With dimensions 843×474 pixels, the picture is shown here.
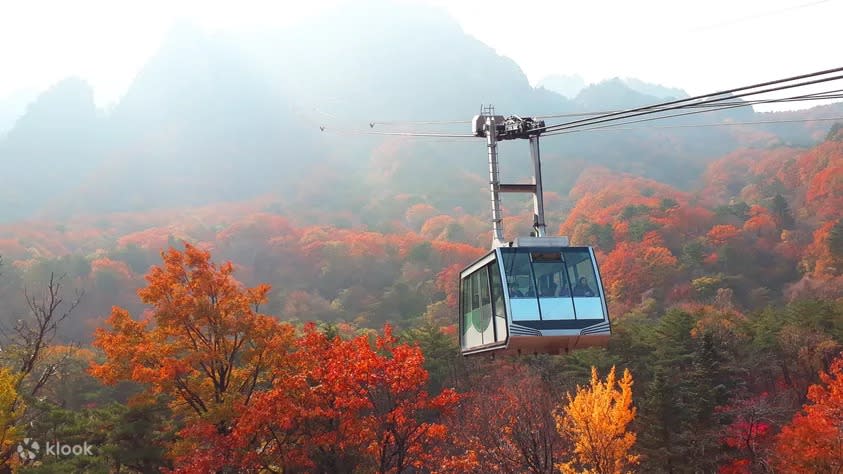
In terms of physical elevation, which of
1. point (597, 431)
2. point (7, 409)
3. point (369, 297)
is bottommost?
point (597, 431)

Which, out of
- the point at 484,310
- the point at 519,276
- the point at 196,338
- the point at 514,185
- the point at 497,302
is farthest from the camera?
the point at 196,338

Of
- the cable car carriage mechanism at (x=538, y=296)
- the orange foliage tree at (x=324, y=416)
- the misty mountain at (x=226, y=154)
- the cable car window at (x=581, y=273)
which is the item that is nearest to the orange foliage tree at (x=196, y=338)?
the orange foliage tree at (x=324, y=416)

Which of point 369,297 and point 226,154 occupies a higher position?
point 226,154

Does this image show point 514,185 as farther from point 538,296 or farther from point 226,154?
point 226,154

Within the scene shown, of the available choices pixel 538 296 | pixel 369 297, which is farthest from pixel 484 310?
pixel 369 297

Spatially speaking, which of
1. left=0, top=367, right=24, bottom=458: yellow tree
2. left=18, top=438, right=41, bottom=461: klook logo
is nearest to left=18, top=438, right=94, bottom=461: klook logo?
left=18, top=438, right=41, bottom=461: klook logo

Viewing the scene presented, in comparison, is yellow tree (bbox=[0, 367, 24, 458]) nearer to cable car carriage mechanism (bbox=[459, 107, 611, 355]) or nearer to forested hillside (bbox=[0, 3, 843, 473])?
forested hillside (bbox=[0, 3, 843, 473])
